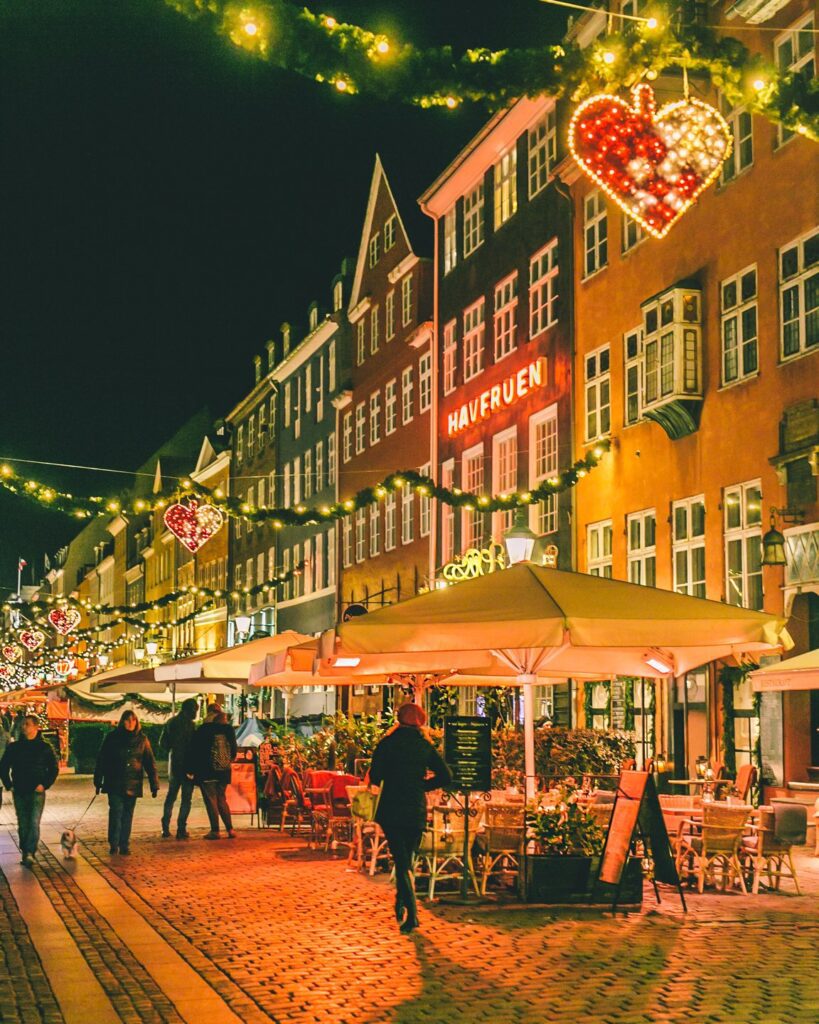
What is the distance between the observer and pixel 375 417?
151 feet

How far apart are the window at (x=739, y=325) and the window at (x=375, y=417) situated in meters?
22.2

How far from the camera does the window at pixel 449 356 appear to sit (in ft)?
126

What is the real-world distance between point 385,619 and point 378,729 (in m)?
9.11

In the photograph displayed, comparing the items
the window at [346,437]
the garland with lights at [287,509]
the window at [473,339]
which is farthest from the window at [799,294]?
the window at [346,437]

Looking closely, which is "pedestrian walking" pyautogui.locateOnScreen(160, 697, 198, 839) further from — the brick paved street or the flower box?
the flower box

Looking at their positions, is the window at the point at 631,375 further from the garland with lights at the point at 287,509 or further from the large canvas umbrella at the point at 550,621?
the large canvas umbrella at the point at 550,621

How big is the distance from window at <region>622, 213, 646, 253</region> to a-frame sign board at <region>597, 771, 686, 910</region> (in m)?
16.4

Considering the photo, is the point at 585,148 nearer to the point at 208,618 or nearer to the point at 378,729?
the point at 378,729

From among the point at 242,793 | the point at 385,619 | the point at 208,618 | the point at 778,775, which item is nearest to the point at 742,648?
the point at 385,619

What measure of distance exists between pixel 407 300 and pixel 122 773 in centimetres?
2676

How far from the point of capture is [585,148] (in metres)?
10.1

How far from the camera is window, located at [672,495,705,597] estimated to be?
24.6 meters

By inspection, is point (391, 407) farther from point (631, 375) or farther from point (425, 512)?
point (631, 375)

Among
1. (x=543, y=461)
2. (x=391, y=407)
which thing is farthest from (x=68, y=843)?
(x=391, y=407)
